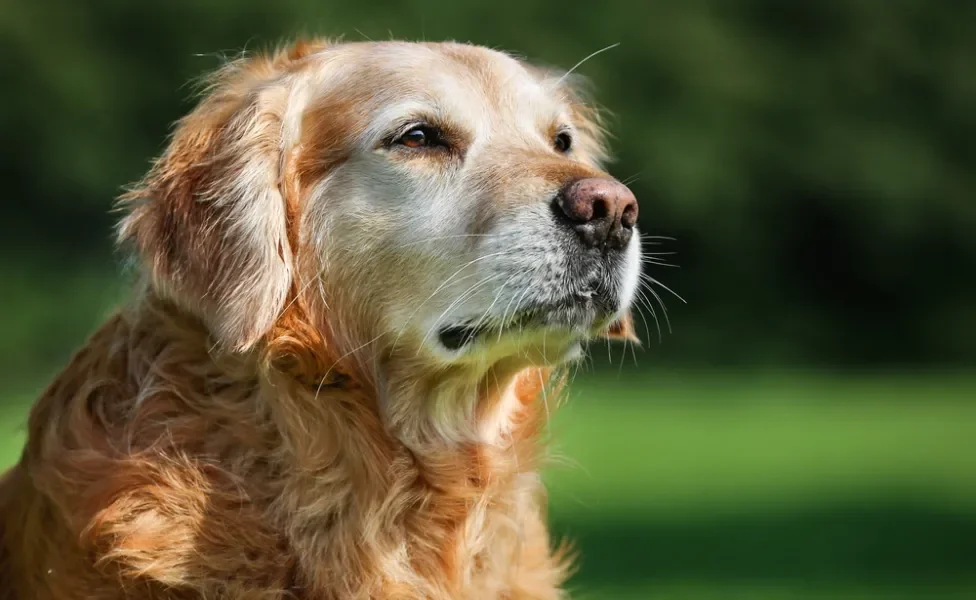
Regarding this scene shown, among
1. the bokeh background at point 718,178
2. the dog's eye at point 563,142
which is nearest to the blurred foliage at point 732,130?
the bokeh background at point 718,178

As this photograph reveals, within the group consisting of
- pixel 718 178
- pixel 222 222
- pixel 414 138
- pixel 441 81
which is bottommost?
pixel 222 222

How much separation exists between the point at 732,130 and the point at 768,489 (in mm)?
13003

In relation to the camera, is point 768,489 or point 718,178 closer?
point 768,489

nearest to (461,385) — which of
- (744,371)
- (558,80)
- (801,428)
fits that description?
(558,80)

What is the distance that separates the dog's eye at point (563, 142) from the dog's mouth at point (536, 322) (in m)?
0.82

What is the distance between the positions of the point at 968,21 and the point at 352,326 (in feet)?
72.6

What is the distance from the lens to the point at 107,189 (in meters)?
20.1

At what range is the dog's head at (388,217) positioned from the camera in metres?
3.57

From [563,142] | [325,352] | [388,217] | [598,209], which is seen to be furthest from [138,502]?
[563,142]

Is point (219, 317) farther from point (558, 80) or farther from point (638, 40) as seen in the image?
point (638, 40)

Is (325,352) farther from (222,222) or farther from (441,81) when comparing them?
(441,81)

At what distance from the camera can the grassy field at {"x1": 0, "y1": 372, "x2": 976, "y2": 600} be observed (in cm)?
770

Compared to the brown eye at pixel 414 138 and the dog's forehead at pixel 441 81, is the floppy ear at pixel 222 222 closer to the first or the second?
the dog's forehead at pixel 441 81

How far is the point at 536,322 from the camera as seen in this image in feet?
11.8
